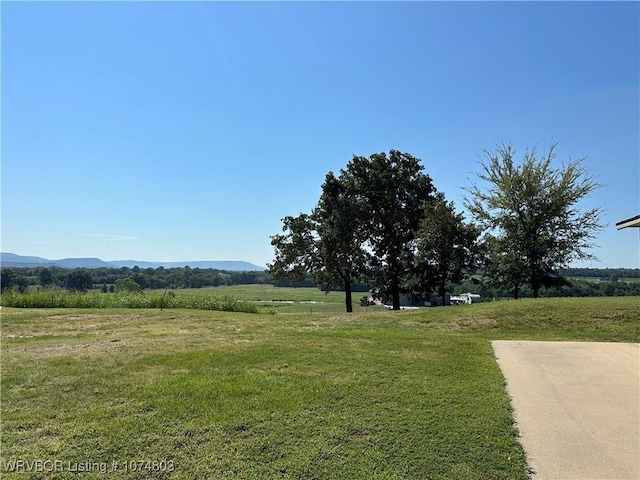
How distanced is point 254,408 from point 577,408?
3.32 metres

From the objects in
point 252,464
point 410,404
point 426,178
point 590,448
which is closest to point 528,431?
point 590,448

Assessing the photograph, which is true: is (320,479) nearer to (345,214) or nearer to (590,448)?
(590,448)

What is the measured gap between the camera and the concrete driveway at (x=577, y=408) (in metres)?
3.21

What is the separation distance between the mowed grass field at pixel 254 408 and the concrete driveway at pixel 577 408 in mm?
219

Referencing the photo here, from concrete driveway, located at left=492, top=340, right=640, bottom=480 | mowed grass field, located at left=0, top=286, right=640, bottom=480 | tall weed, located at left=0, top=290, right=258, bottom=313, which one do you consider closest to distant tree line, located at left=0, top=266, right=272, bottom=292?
tall weed, located at left=0, top=290, right=258, bottom=313

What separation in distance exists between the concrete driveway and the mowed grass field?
22 cm

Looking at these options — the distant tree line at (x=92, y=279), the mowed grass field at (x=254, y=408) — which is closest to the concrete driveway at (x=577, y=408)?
the mowed grass field at (x=254, y=408)

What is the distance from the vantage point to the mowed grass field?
3.04 m

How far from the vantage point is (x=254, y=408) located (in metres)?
4.04

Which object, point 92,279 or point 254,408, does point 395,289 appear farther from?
point 92,279

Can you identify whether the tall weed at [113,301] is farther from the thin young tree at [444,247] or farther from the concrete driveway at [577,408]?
the concrete driveway at [577,408]

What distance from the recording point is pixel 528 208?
1808 cm

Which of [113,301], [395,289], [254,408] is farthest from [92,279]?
[254,408]

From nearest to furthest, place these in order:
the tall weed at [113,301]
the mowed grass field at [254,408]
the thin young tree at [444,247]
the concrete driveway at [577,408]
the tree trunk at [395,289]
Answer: the mowed grass field at [254,408]
the concrete driveway at [577,408]
the tall weed at [113,301]
the thin young tree at [444,247]
the tree trunk at [395,289]
